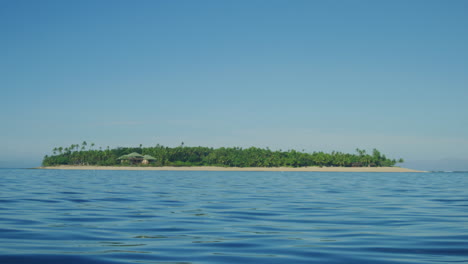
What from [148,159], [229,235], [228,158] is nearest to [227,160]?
[228,158]

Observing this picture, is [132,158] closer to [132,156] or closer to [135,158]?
[132,156]

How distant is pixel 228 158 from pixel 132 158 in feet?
125

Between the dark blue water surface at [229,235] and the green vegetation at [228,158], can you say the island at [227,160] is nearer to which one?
the green vegetation at [228,158]

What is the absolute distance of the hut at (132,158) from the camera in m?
172

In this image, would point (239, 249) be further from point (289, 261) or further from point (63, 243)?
point (63, 243)

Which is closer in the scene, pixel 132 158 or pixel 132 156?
pixel 132 158

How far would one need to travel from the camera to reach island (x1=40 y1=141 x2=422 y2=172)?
167m

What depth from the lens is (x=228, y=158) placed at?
168500 millimetres

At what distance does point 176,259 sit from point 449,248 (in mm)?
6011

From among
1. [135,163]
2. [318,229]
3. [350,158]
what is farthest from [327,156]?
[318,229]

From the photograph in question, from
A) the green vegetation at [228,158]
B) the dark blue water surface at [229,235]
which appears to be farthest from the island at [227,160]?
the dark blue water surface at [229,235]

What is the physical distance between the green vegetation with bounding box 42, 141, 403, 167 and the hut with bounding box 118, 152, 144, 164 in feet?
4.55

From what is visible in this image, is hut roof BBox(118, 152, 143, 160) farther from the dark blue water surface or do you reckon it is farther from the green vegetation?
the dark blue water surface

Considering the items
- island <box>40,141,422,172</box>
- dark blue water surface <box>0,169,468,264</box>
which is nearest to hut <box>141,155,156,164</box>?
island <box>40,141,422,172</box>
